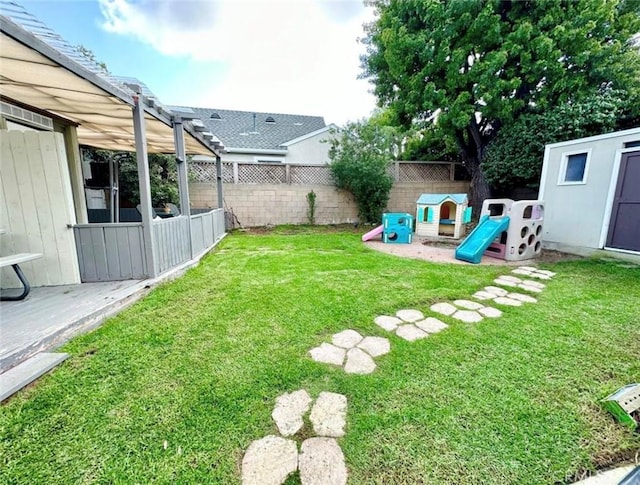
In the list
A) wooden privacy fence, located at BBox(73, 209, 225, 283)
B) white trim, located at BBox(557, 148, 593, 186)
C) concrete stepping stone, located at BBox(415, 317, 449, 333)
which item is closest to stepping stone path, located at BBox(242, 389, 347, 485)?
concrete stepping stone, located at BBox(415, 317, 449, 333)

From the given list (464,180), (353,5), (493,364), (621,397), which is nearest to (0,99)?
(493,364)

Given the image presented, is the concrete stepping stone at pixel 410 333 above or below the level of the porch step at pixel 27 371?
below

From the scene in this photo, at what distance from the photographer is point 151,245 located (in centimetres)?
322

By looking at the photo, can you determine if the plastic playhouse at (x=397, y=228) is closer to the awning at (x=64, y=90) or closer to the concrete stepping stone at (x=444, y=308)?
the concrete stepping stone at (x=444, y=308)

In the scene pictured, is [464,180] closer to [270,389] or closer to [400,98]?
[400,98]

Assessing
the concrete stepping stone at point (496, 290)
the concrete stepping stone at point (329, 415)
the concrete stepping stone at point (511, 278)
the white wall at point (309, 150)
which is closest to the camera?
the concrete stepping stone at point (329, 415)

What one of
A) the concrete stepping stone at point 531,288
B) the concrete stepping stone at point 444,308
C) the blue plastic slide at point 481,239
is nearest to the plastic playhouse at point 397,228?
the blue plastic slide at point 481,239

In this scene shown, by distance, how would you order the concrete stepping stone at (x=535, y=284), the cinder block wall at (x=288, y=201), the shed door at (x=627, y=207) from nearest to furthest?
the concrete stepping stone at (x=535, y=284) → the shed door at (x=627, y=207) → the cinder block wall at (x=288, y=201)

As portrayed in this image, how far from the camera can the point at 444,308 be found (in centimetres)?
281

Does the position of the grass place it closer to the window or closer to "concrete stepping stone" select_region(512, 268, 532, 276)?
"concrete stepping stone" select_region(512, 268, 532, 276)

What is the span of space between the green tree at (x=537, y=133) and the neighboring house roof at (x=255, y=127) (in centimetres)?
856

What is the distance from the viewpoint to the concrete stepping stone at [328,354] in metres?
1.94

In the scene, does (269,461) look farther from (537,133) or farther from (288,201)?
(537,133)

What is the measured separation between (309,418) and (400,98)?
30.7 ft
